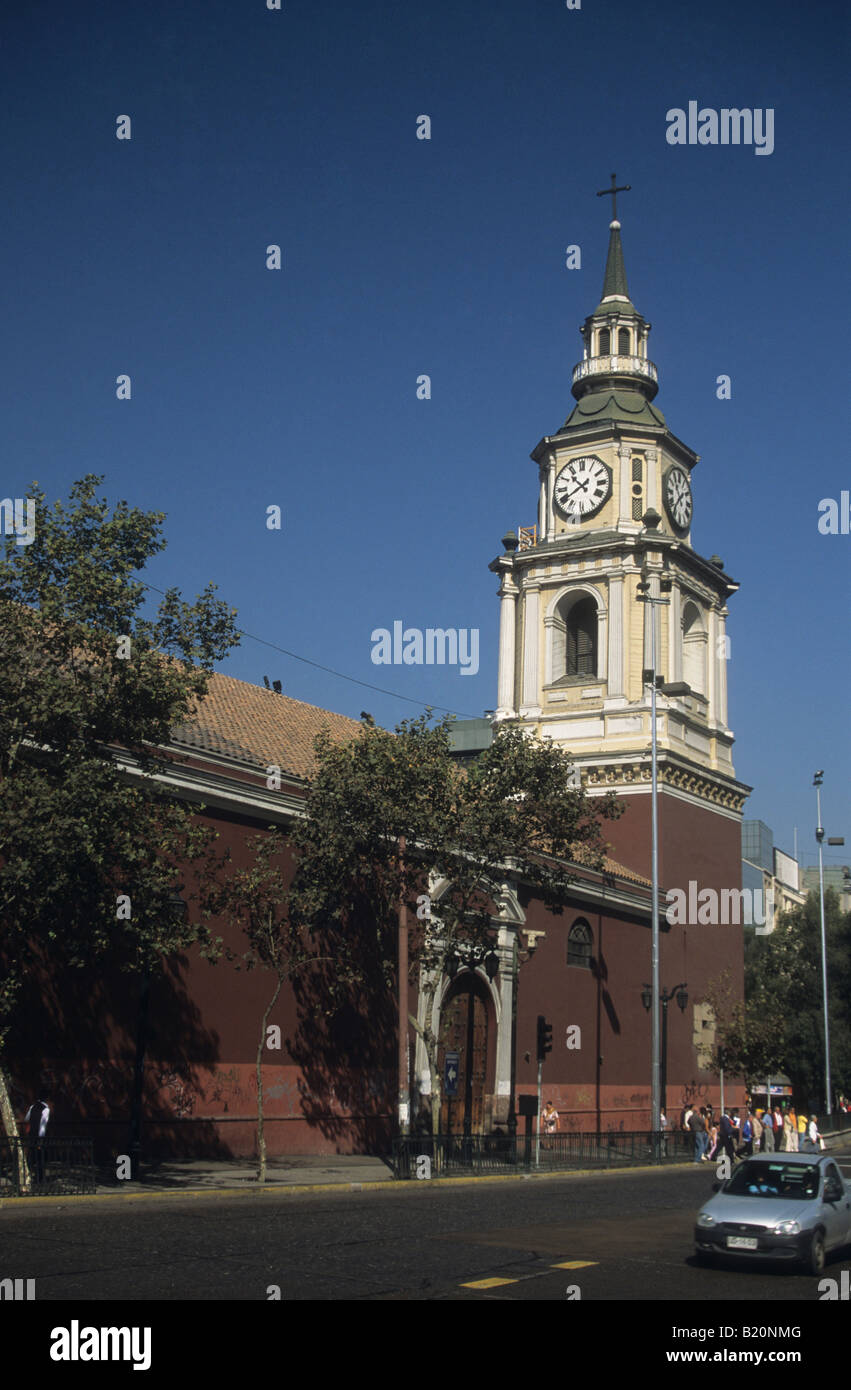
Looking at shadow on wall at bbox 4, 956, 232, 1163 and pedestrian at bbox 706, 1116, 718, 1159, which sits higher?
shadow on wall at bbox 4, 956, 232, 1163

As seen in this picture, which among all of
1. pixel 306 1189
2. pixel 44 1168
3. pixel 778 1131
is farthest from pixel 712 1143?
pixel 44 1168

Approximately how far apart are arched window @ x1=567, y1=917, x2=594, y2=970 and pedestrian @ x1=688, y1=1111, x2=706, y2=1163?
18.8 feet

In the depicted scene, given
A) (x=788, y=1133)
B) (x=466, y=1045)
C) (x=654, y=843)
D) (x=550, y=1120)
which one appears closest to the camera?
(x=466, y=1045)

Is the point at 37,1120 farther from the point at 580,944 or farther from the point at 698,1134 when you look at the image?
the point at 580,944

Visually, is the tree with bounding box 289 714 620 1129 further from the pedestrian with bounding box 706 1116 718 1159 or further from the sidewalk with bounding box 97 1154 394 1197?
the pedestrian with bounding box 706 1116 718 1159

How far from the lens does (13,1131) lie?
20500mm

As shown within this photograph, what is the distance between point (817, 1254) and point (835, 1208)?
1.01 m

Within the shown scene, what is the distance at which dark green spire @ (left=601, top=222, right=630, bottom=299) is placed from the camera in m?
57.3

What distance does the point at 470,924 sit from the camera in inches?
1196

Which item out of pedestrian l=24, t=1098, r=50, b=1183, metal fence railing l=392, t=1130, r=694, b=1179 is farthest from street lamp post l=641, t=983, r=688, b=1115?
pedestrian l=24, t=1098, r=50, b=1183

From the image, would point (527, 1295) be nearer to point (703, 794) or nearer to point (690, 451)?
point (703, 794)

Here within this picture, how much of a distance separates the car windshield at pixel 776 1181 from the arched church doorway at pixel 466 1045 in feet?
67.6

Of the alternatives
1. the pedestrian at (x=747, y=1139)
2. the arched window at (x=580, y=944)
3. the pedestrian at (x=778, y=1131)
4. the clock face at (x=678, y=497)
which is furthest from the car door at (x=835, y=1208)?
the clock face at (x=678, y=497)

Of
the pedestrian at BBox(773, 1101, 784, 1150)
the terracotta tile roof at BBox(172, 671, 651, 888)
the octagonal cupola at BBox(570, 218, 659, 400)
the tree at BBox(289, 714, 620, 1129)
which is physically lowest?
the pedestrian at BBox(773, 1101, 784, 1150)
